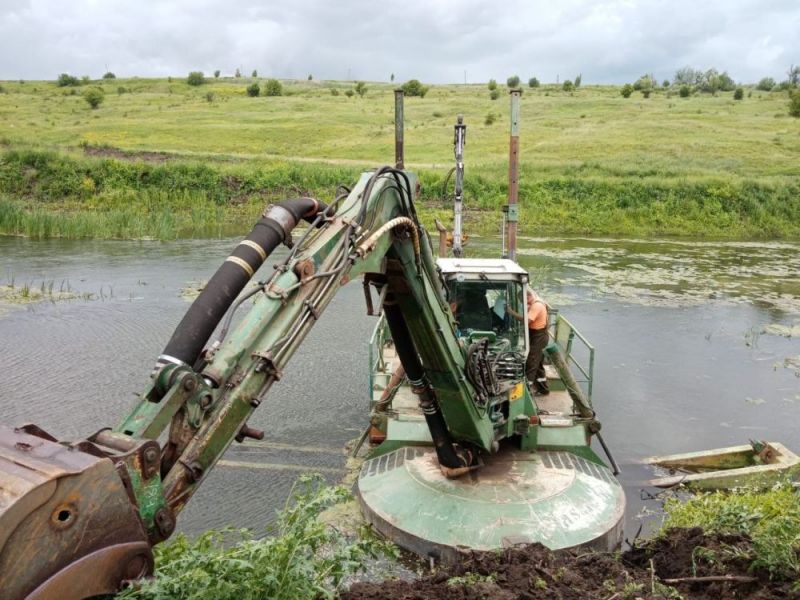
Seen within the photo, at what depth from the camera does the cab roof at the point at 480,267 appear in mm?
8094

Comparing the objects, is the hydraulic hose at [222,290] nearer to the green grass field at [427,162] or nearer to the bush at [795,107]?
the green grass field at [427,162]

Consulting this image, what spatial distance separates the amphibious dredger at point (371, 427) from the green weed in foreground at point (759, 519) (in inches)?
33.7

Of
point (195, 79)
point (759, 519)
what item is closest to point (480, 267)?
point (759, 519)

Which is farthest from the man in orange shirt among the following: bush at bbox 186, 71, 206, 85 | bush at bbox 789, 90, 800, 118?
bush at bbox 186, 71, 206, 85

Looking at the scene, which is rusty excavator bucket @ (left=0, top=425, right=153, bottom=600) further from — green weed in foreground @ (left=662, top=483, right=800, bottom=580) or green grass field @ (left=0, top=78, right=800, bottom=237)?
green grass field @ (left=0, top=78, right=800, bottom=237)

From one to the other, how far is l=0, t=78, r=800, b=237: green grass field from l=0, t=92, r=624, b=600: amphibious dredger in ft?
64.0

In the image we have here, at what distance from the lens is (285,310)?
149 inches

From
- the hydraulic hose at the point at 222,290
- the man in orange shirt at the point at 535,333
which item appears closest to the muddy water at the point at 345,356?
the man in orange shirt at the point at 535,333

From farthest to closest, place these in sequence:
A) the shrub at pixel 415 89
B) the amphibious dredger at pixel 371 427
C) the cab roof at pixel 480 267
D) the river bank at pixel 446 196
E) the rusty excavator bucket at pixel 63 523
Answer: the shrub at pixel 415 89, the river bank at pixel 446 196, the cab roof at pixel 480 267, the amphibious dredger at pixel 371 427, the rusty excavator bucket at pixel 63 523

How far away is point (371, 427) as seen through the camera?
26.7 feet

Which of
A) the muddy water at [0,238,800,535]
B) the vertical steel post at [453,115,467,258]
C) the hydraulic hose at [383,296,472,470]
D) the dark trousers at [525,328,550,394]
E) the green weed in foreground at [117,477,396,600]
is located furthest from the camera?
the vertical steel post at [453,115,467,258]

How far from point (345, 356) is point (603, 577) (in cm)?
815

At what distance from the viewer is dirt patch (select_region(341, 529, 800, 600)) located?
4645 mm

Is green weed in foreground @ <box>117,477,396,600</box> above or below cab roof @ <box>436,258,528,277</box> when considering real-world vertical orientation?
A: below
